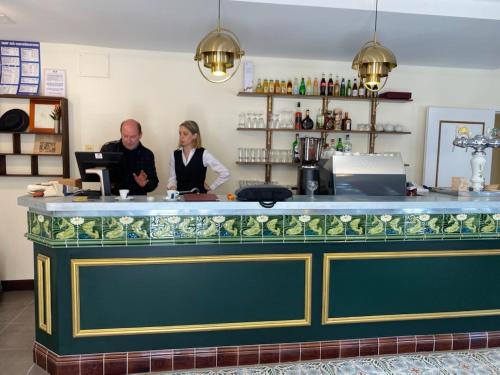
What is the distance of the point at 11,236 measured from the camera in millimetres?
4250

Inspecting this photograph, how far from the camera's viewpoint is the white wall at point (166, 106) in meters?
4.24

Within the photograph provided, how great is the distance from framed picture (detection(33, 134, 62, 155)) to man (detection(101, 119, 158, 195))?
37.8 inches

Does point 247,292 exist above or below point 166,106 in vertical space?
below

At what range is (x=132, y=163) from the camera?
3617 mm

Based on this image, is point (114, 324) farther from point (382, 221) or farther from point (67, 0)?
point (67, 0)

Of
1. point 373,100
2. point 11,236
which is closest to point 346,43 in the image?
point 373,100

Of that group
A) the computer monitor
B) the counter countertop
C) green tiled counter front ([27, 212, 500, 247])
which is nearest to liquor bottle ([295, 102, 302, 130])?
the counter countertop

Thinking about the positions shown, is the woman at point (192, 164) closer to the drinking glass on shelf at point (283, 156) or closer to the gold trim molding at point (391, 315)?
the drinking glass on shelf at point (283, 156)

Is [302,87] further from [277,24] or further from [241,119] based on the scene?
[277,24]

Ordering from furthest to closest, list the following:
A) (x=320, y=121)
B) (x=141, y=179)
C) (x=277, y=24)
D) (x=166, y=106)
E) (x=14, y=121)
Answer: (x=320, y=121)
(x=166, y=106)
(x=14, y=121)
(x=141, y=179)
(x=277, y=24)

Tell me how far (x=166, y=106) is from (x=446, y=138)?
11.1 ft

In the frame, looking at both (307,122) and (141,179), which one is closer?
(141,179)

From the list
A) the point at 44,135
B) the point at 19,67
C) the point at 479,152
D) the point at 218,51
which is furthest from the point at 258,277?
the point at 19,67

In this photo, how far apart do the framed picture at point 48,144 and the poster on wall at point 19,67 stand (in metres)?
0.47
